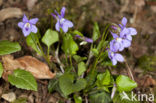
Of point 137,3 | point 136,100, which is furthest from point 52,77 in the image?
point 137,3

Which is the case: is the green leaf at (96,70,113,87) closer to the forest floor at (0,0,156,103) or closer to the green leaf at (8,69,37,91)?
the forest floor at (0,0,156,103)

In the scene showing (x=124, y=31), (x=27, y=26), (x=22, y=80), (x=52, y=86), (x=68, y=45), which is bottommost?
(x=52, y=86)

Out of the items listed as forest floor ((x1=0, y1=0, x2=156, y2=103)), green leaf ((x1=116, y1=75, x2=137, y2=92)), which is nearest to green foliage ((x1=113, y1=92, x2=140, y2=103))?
green leaf ((x1=116, y1=75, x2=137, y2=92))

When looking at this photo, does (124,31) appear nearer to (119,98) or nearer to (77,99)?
(119,98)

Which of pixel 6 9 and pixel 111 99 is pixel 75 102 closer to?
pixel 111 99

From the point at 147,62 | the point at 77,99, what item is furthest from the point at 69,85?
the point at 147,62

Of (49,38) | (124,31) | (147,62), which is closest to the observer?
(124,31)
